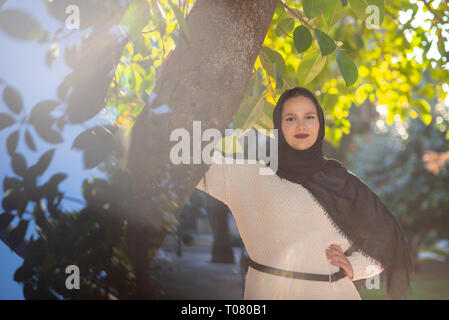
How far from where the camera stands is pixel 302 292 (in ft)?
7.31

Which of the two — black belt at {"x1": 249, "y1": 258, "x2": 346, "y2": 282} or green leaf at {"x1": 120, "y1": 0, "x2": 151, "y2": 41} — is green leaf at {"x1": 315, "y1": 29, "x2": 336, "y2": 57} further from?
black belt at {"x1": 249, "y1": 258, "x2": 346, "y2": 282}

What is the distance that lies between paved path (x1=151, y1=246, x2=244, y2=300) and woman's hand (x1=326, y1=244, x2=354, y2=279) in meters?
1.99

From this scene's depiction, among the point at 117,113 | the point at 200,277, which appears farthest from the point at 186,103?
the point at 200,277

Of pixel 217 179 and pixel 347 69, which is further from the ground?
pixel 347 69

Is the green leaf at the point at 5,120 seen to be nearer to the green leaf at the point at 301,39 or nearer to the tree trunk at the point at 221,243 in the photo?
the green leaf at the point at 301,39

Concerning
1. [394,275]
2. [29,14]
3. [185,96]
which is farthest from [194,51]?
[394,275]

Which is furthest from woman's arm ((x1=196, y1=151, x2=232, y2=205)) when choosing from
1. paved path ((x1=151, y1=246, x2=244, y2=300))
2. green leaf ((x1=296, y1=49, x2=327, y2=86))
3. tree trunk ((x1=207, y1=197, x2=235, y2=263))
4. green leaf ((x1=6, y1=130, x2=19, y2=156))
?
tree trunk ((x1=207, y1=197, x2=235, y2=263))

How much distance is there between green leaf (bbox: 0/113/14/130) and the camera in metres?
1.42

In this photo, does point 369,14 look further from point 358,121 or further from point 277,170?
point 358,121

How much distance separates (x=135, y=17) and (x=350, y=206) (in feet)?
4.91

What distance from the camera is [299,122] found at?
236cm

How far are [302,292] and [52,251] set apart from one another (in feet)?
4.17

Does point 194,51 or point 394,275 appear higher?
point 194,51

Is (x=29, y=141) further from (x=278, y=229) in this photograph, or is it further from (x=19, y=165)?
(x=278, y=229)
